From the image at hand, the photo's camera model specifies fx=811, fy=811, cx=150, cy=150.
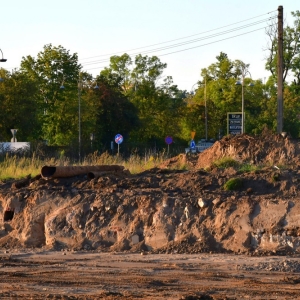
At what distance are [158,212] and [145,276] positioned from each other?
3.93 meters

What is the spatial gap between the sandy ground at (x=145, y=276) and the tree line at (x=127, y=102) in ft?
110

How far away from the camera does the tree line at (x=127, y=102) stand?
179 ft

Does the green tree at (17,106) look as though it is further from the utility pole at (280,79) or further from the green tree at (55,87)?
the utility pole at (280,79)

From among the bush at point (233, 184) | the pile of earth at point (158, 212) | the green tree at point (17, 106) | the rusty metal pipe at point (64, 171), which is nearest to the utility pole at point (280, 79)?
the pile of earth at point (158, 212)

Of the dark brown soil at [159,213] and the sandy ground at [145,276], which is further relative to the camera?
the dark brown soil at [159,213]

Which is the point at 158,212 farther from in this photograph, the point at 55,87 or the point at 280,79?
the point at 55,87

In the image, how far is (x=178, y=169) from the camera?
76.0ft

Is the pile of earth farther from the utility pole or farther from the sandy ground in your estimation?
the utility pole

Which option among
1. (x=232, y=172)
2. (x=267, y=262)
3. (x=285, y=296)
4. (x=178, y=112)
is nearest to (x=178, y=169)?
(x=232, y=172)

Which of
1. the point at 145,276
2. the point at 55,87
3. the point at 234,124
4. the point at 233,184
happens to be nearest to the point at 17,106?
the point at 55,87

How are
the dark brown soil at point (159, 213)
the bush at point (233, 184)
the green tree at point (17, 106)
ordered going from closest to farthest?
the dark brown soil at point (159, 213), the bush at point (233, 184), the green tree at point (17, 106)

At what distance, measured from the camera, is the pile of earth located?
55.2ft

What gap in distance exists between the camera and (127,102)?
200ft

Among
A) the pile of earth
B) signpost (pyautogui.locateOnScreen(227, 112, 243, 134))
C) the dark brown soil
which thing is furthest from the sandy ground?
signpost (pyautogui.locateOnScreen(227, 112, 243, 134))
